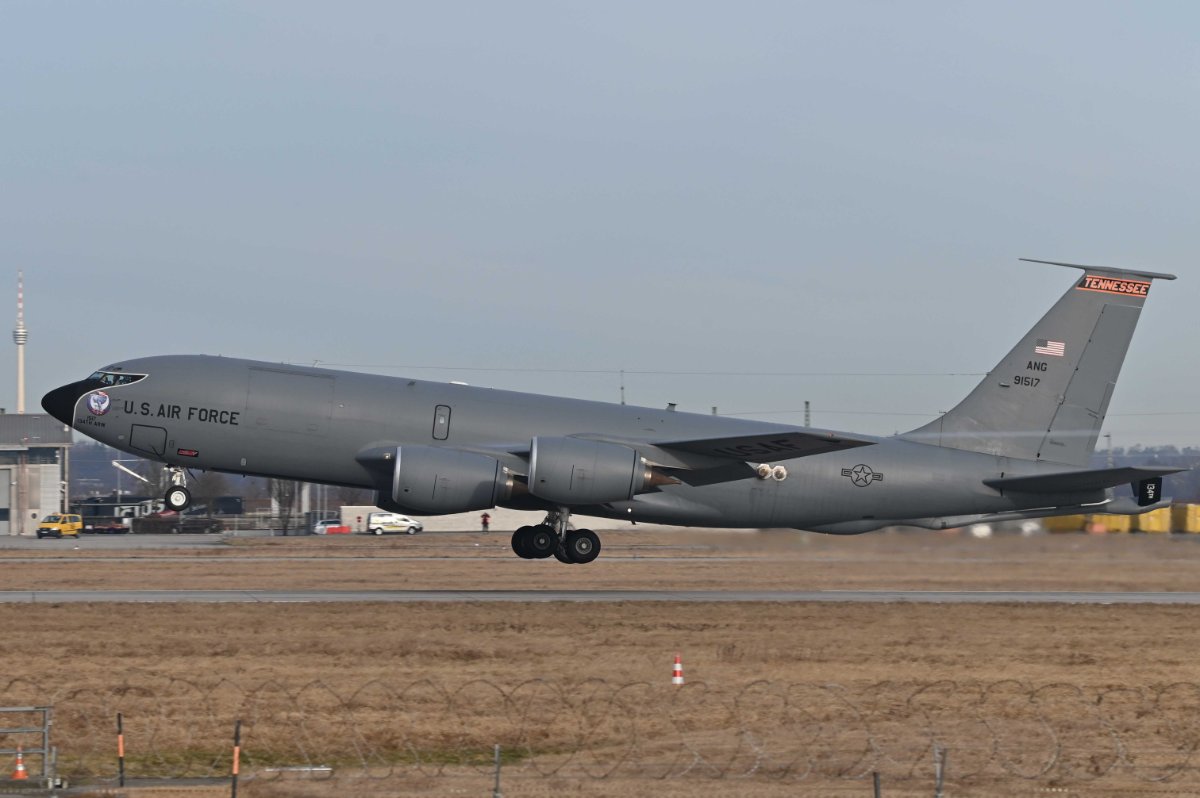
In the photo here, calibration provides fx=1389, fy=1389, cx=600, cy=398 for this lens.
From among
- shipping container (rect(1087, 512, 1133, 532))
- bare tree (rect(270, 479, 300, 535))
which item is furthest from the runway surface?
bare tree (rect(270, 479, 300, 535))

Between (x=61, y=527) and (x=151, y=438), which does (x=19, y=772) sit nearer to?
(x=151, y=438)

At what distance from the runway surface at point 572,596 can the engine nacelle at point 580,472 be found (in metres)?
2.73

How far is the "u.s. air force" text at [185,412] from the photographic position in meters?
32.4

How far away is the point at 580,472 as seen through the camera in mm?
32188

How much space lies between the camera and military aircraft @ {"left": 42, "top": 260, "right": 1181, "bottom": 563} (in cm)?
3241

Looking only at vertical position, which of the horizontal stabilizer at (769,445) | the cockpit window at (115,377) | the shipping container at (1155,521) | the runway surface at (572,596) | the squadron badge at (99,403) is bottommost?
the runway surface at (572,596)

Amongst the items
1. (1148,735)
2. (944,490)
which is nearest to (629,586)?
(944,490)

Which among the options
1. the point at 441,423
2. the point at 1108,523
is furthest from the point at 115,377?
the point at 1108,523

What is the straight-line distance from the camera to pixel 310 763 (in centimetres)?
1761

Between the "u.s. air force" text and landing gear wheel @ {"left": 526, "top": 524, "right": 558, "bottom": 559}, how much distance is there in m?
7.60

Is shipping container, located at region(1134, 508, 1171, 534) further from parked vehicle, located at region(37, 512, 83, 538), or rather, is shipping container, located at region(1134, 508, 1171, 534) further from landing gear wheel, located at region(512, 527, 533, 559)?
parked vehicle, located at region(37, 512, 83, 538)

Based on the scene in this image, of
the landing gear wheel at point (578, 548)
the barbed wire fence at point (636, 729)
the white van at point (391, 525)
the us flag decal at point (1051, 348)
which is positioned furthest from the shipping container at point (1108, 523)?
the white van at point (391, 525)

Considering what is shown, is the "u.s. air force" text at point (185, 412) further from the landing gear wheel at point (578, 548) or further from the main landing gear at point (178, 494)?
the landing gear wheel at point (578, 548)

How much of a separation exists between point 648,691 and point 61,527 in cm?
6823
